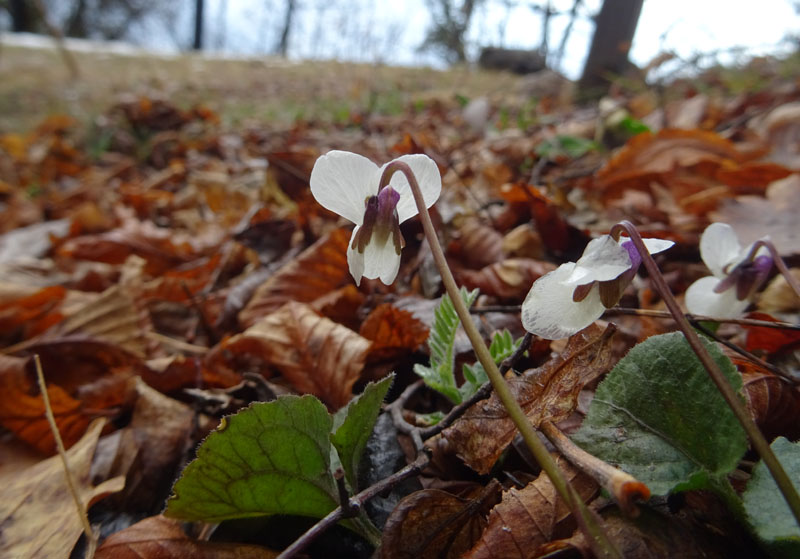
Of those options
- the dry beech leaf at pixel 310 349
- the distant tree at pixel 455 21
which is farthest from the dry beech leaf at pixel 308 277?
the distant tree at pixel 455 21

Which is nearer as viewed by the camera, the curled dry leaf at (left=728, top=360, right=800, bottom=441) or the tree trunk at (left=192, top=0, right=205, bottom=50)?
the curled dry leaf at (left=728, top=360, right=800, bottom=441)

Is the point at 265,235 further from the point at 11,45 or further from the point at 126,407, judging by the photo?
the point at 11,45

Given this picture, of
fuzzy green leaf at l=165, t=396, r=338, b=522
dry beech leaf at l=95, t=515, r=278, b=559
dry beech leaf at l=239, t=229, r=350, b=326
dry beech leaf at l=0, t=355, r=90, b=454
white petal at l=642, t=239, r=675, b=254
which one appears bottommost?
dry beech leaf at l=0, t=355, r=90, b=454

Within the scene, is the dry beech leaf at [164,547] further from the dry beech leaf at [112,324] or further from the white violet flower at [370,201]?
the dry beech leaf at [112,324]

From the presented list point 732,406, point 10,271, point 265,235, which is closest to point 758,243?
point 732,406

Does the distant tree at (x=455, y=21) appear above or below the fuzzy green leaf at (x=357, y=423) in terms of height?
above

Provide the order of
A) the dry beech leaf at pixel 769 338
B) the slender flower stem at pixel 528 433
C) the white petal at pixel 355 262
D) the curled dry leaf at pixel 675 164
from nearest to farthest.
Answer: the slender flower stem at pixel 528 433
the white petal at pixel 355 262
the dry beech leaf at pixel 769 338
the curled dry leaf at pixel 675 164

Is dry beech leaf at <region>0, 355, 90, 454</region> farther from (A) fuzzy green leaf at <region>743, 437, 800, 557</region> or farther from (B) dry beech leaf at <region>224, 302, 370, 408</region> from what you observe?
(A) fuzzy green leaf at <region>743, 437, 800, 557</region>

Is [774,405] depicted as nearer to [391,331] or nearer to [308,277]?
[391,331]

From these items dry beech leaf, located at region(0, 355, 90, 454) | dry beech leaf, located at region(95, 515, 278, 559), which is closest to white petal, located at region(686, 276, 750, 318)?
dry beech leaf, located at region(95, 515, 278, 559)
